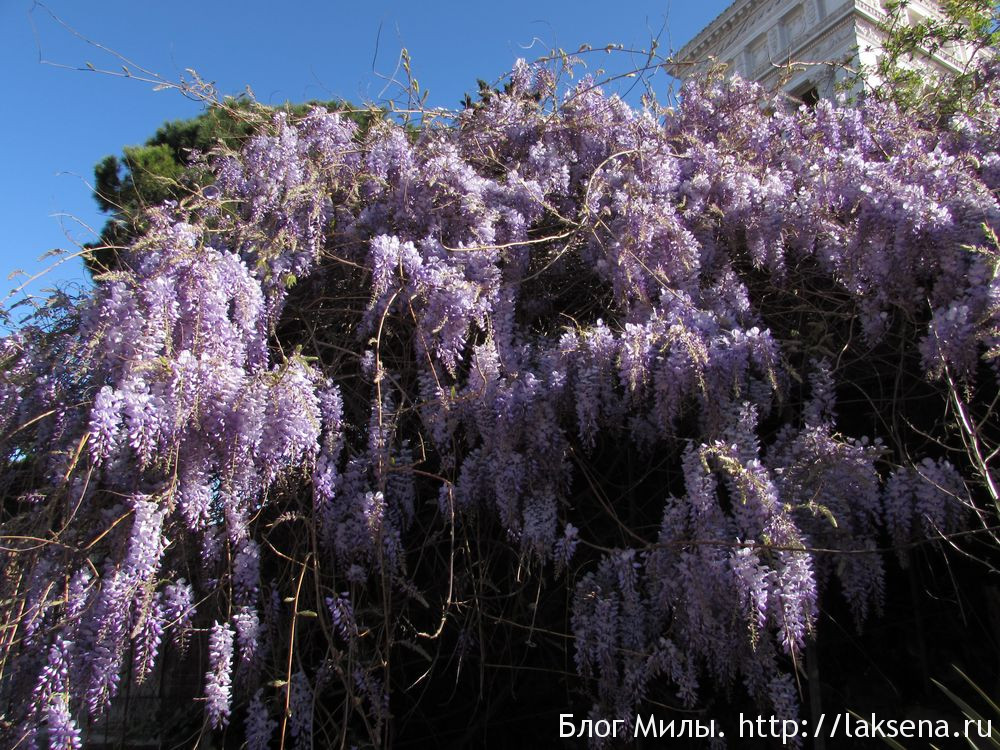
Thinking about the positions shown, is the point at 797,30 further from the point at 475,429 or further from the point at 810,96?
the point at 475,429

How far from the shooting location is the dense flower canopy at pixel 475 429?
186cm

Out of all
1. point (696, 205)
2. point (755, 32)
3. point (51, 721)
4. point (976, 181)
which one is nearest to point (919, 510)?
point (976, 181)

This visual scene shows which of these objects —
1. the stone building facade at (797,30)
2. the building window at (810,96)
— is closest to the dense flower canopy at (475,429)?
the building window at (810,96)

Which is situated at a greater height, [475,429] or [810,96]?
[810,96]

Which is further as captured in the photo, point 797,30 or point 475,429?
point 797,30

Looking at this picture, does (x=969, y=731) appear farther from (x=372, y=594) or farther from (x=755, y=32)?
(x=755, y=32)

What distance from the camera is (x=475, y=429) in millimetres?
2213

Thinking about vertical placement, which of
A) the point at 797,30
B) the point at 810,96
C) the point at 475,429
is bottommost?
the point at 475,429

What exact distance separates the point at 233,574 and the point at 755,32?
73.8ft

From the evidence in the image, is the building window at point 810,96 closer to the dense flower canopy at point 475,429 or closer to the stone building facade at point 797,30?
the dense flower canopy at point 475,429

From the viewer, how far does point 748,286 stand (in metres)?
2.62

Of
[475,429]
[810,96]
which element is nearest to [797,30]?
[810,96]

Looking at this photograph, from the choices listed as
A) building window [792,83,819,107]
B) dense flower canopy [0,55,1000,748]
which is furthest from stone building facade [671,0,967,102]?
dense flower canopy [0,55,1000,748]

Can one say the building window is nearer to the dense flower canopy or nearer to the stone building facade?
the dense flower canopy
